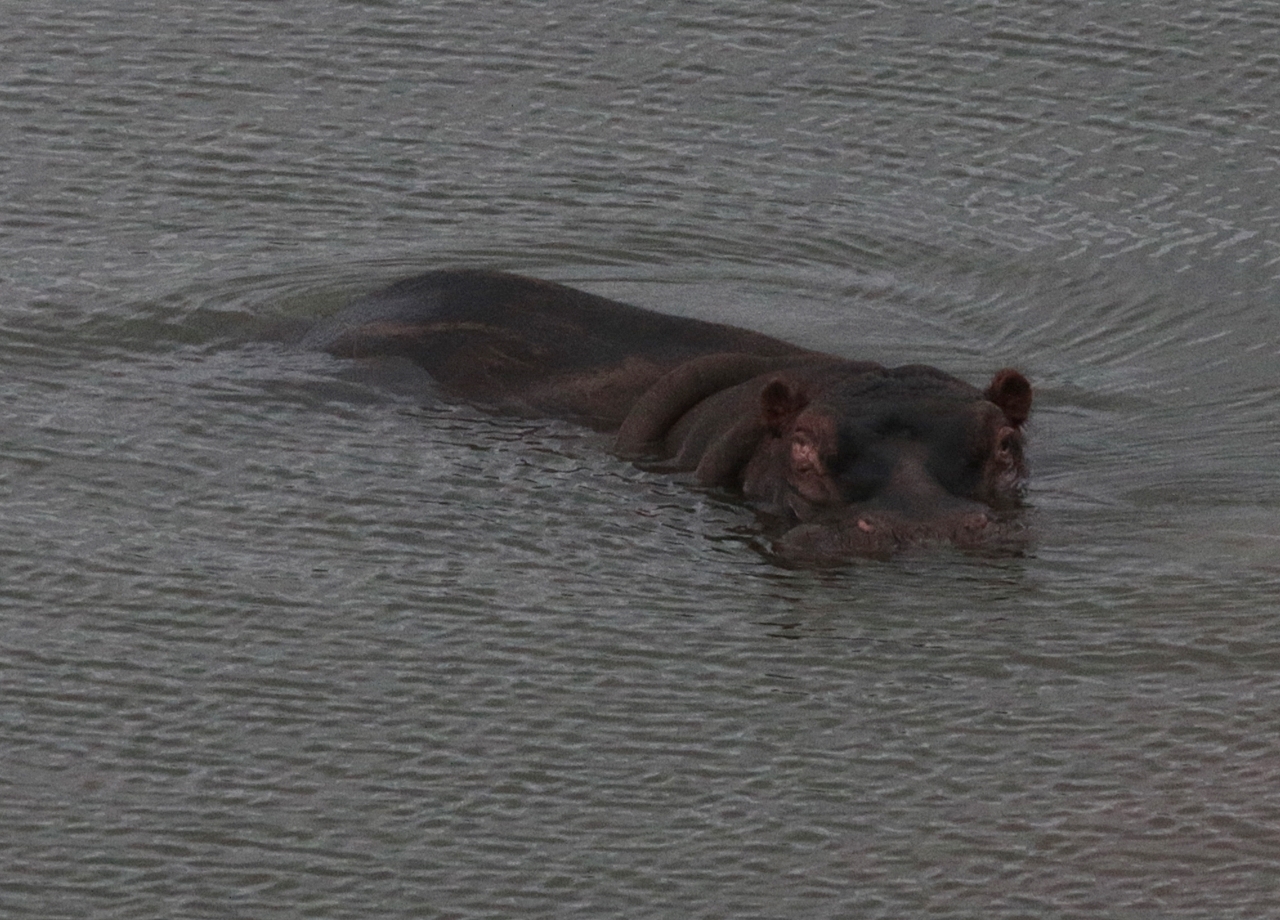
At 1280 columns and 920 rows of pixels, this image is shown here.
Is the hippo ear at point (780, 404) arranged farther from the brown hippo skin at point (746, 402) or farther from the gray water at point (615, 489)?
the gray water at point (615, 489)

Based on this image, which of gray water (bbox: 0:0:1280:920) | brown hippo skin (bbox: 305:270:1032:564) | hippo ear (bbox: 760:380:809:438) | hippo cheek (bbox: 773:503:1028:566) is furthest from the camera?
hippo ear (bbox: 760:380:809:438)

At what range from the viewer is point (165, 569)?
456 inches

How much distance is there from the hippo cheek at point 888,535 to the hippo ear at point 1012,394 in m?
0.83

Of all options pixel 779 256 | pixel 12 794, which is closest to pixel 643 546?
pixel 12 794

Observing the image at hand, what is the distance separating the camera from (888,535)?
11.5 meters

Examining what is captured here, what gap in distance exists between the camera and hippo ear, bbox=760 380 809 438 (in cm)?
1236

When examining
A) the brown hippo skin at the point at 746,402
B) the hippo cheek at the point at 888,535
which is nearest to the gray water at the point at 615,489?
the hippo cheek at the point at 888,535

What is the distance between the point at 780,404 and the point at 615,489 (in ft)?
2.82

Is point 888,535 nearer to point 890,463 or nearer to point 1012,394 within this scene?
point 890,463

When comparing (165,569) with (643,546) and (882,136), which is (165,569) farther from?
(882,136)

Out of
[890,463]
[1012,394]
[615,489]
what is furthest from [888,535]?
[615,489]

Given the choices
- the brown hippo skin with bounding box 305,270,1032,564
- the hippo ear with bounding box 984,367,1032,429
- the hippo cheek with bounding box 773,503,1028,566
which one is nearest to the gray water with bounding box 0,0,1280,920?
the hippo cheek with bounding box 773,503,1028,566

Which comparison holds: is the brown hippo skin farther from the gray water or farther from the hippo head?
the gray water

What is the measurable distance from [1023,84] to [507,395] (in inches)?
235
